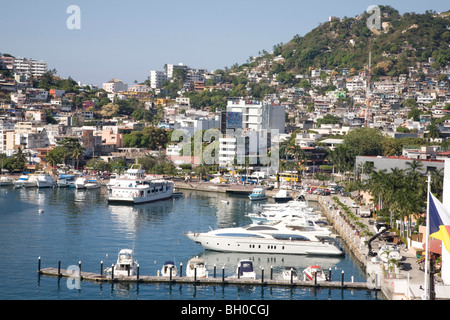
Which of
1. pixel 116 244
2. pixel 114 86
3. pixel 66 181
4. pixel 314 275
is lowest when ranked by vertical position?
pixel 116 244

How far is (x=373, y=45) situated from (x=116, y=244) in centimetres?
8619

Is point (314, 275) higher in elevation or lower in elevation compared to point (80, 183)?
lower

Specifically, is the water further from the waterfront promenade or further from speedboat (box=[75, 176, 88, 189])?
speedboat (box=[75, 176, 88, 189])

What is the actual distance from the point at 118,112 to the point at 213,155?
33155 mm

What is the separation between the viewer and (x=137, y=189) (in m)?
33.4

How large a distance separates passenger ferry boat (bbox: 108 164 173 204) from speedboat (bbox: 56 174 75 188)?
537cm

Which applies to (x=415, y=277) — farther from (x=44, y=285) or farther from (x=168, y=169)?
(x=168, y=169)

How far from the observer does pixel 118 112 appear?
7775 cm

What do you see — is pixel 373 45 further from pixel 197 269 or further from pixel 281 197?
pixel 197 269

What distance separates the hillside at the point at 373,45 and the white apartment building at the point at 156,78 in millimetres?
17279

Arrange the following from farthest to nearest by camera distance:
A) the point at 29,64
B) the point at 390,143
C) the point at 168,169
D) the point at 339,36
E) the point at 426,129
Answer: the point at 339,36 → the point at 29,64 → the point at 426,129 → the point at 390,143 → the point at 168,169

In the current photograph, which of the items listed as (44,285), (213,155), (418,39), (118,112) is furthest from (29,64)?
(44,285)

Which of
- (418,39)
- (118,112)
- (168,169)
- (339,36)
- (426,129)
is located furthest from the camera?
(339,36)

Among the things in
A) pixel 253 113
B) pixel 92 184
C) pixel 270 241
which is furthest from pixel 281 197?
pixel 253 113
